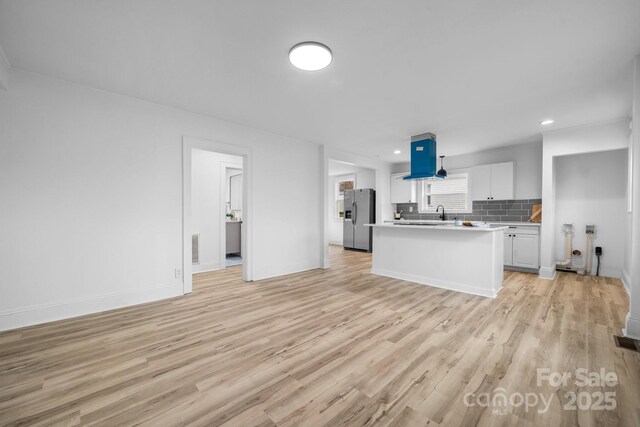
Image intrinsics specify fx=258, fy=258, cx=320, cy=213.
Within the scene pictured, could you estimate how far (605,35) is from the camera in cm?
213

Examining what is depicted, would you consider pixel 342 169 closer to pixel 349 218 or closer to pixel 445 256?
pixel 349 218

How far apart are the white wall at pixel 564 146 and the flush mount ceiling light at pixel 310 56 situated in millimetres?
4609

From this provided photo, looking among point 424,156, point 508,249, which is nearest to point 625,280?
point 508,249

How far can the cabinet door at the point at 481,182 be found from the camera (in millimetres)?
5988

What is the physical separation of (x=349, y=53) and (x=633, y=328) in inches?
148

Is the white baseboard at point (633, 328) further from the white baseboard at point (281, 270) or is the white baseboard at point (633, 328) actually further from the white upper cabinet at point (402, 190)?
the white upper cabinet at point (402, 190)

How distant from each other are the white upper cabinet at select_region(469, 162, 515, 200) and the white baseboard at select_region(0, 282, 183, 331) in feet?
21.3

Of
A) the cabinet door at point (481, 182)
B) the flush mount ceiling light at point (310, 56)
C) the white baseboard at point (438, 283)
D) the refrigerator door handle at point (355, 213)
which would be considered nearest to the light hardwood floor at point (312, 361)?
the white baseboard at point (438, 283)

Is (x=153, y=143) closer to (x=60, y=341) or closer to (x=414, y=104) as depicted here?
(x=60, y=341)

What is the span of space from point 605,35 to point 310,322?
367 cm

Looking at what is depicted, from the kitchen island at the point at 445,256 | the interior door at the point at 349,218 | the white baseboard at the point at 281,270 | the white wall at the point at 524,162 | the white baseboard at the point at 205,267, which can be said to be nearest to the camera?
the kitchen island at the point at 445,256

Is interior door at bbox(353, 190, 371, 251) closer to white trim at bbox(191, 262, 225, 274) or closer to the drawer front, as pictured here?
the drawer front

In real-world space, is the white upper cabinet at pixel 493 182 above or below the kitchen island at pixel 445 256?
above

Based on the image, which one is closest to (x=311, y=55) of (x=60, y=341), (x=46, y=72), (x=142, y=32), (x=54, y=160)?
(x=142, y=32)
